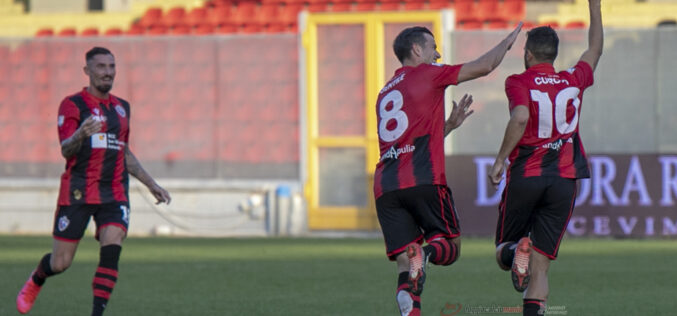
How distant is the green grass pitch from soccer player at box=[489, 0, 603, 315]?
5.53 feet

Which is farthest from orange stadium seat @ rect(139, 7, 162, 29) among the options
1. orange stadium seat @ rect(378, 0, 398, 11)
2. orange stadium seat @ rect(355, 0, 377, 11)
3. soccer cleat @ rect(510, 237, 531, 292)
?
soccer cleat @ rect(510, 237, 531, 292)

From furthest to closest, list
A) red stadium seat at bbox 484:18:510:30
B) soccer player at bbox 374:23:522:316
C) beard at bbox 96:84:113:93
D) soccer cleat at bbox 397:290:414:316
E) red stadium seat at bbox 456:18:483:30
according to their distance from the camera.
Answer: red stadium seat at bbox 456:18:483:30 < red stadium seat at bbox 484:18:510:30 < beard at bbox 96:84:113:93 < soccer player at bbox 374:23:522:316 < soccer cleat at bbox 397:290:414:316

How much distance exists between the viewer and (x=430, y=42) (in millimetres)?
6766

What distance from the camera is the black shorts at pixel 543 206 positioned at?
22.4ft

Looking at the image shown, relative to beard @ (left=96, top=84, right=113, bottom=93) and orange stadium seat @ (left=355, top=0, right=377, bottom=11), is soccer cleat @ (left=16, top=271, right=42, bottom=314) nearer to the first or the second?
beard @ (left=96, top=84, right=113, bottom=93)

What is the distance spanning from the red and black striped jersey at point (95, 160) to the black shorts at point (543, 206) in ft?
9.05

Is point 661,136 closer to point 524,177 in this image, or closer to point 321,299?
point 321,299

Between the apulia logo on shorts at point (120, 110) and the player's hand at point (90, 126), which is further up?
the apulia logo on shorts at point (120, 110)

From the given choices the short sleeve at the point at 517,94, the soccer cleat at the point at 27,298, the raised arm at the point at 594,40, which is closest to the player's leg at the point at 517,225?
the short sleeve at the point at 517,94

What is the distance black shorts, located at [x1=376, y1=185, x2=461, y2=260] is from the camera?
6.68 metres

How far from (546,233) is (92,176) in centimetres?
311

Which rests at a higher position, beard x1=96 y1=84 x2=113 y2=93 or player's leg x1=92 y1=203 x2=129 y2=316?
beard x1=96 y1=84 x2=113 y2=93

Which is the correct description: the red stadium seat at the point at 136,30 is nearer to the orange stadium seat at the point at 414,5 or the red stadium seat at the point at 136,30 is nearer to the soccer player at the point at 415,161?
the orange stadium seat at the point at 414,5

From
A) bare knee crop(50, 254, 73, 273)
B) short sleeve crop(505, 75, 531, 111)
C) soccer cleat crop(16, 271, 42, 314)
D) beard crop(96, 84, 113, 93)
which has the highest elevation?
beard crop(96, 84, 113, 93)
